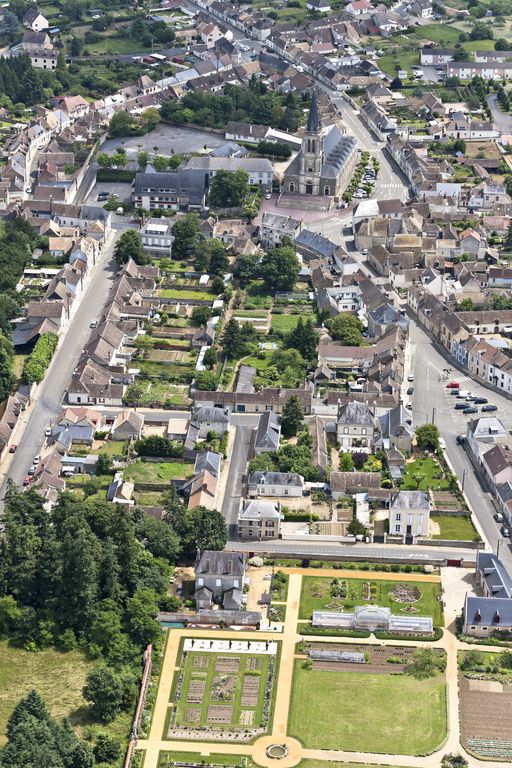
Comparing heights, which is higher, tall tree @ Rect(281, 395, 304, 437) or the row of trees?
the row of trees

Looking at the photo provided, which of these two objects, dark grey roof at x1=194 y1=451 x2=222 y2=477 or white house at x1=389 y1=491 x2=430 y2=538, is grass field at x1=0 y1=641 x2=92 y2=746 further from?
white house at x1=389 y1=491 x2=430 y2=538

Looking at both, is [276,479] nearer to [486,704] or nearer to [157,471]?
[157,471]

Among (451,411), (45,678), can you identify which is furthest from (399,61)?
(45,678)

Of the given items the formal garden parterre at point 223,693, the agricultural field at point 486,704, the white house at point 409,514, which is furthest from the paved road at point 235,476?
the agricultural field at point 486,704

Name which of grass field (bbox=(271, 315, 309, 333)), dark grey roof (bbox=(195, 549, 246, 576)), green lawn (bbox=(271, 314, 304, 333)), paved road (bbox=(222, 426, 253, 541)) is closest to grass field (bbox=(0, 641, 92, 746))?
dark grey roof (bbox=(195, 549, 246, 576))

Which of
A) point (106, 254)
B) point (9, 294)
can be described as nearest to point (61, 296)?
point (9, 294)
